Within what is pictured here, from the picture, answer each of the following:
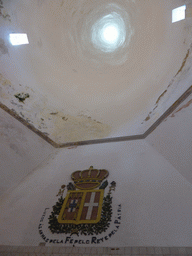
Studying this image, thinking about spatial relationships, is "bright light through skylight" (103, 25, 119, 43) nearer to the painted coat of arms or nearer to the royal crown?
the royal crown

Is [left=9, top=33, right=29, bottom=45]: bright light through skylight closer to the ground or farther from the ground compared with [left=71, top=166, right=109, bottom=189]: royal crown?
farther from the ground

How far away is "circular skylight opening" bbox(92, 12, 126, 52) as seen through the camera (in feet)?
22.9

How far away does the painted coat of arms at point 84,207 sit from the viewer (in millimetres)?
3197

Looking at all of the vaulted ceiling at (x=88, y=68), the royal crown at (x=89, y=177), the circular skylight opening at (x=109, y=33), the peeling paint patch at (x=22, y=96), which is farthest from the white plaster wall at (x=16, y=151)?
the circular skylight opening at (x=109, y=33)

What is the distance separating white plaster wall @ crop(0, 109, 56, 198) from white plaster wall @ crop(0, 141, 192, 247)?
249mm

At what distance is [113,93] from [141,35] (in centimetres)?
213

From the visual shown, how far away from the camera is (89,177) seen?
4152mm

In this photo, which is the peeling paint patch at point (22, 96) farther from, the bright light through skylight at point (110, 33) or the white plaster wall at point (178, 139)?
the bright light through skylight at point (110, 33)

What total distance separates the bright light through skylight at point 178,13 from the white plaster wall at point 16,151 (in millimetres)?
4933

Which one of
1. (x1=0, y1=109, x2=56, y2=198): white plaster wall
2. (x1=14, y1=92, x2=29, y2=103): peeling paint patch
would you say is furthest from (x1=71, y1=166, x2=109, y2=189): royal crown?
(x1=14, y1=92, x2=29, y2=103): peeling paint patch

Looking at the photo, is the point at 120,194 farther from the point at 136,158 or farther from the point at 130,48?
the point at 130,48

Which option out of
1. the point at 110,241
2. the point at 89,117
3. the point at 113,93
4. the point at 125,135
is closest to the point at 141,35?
the point at 113,93

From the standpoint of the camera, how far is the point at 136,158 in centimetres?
438

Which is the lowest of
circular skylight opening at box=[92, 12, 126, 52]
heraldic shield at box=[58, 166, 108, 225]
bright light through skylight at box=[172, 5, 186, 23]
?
heraldic shield at box=[58, 166, 108, 225]
